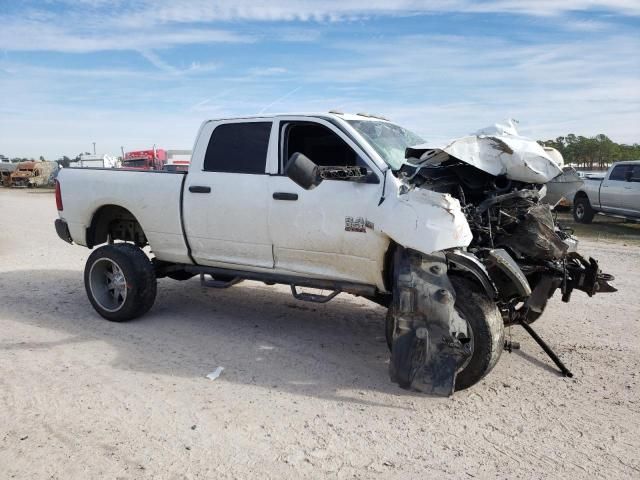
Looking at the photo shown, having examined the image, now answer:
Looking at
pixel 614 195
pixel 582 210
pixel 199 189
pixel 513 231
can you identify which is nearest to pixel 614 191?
pixel 614 195

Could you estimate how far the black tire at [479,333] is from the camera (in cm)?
412

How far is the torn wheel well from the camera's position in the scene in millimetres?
6291

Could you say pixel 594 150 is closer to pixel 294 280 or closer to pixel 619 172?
pixel 619 172

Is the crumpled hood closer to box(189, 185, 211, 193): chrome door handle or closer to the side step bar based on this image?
the side step bar

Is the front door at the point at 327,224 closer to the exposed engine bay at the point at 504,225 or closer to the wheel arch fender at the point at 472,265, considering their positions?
the exposed engine bay at the point at 504,225

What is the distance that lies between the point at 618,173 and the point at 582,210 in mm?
1538

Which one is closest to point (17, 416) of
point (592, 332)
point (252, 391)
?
point (252, 391)

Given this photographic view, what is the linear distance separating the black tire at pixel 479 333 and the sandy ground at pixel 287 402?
0.17 meters

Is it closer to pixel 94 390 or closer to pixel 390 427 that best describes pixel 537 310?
pixel 390 427

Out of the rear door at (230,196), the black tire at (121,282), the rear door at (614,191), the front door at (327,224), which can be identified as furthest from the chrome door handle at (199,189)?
the rear door at (614,191)

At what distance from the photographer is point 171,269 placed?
615 centimetres

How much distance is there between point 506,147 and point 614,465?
2.46 m

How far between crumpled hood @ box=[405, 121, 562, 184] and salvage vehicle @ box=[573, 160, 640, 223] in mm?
10828

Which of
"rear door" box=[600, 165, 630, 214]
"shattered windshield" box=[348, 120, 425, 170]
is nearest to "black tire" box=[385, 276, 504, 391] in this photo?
"shattered windshield" box=[348, 120, 425, 170]
